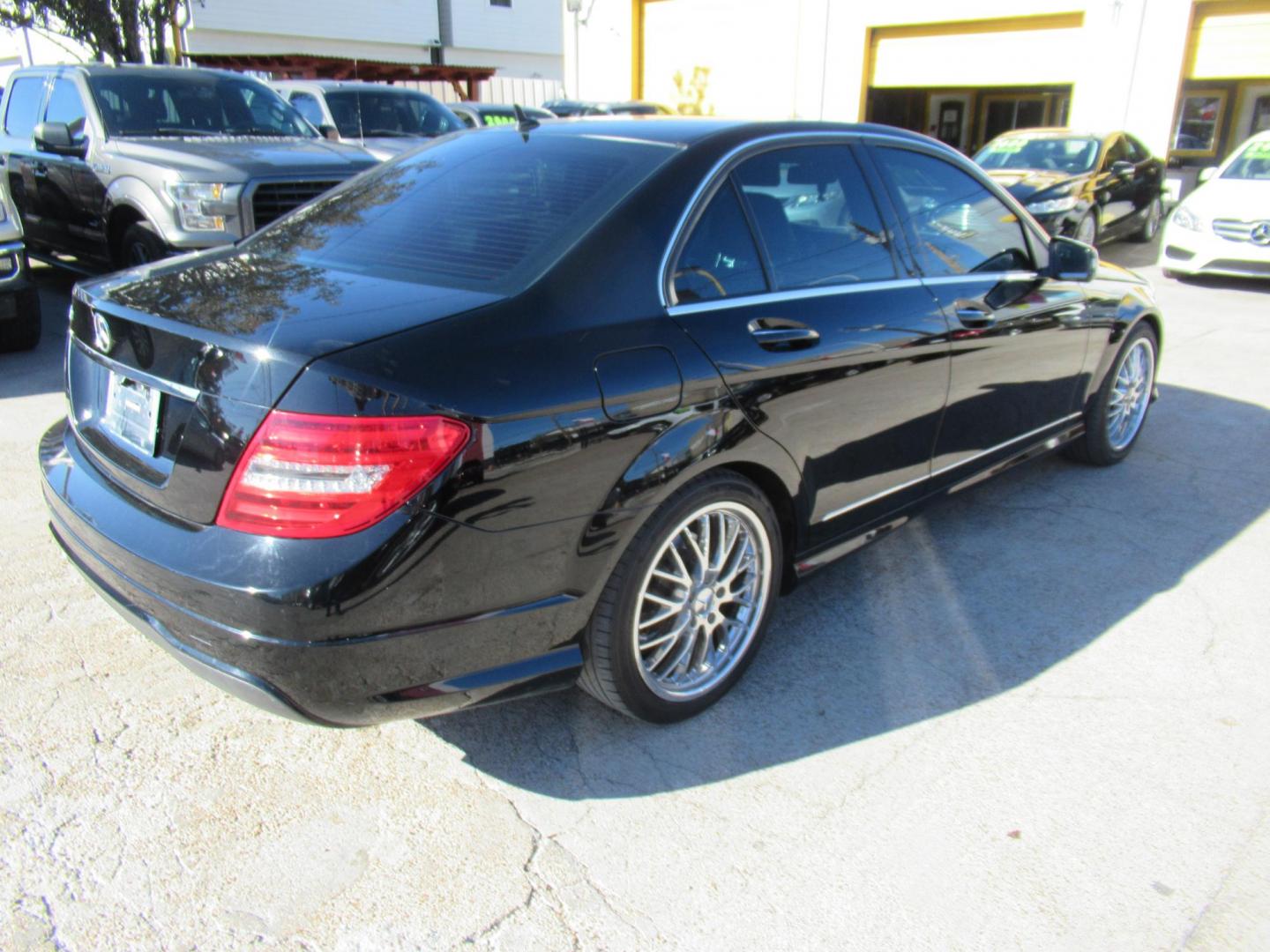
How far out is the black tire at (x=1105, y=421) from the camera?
15.7ft

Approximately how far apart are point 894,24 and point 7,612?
18.9 m

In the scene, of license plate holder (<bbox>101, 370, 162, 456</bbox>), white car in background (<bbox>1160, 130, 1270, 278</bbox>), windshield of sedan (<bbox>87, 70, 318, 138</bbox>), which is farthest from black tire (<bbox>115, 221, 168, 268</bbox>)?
white car in background (<bbox>1160, 130, 1270, 278</bbox>)

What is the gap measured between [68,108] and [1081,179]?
10365 millimetres

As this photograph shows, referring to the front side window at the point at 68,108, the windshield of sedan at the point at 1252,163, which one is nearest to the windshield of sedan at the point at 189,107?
the front side window at the point at 68,108

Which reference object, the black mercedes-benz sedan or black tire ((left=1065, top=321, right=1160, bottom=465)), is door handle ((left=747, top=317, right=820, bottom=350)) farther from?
black tire ((left=1065, top=321, right=1160, bottom=465))

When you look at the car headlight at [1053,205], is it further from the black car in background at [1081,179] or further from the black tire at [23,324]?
the black tire at [23,324]

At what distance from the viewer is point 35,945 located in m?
2.06

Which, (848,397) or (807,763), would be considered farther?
(848,397)

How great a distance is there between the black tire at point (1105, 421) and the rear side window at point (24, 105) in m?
8.45

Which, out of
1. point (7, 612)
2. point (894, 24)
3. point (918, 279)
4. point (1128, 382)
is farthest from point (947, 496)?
point (894, 24)

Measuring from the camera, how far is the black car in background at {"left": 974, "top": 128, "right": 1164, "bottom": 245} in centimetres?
1083

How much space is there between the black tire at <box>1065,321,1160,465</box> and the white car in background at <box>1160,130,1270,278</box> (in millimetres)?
6238

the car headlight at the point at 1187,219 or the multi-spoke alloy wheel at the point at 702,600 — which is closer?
the multi-spoke alloy wheel at the point at 702,600

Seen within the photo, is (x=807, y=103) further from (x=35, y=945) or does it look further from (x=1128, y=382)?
(x=35, y=945)
